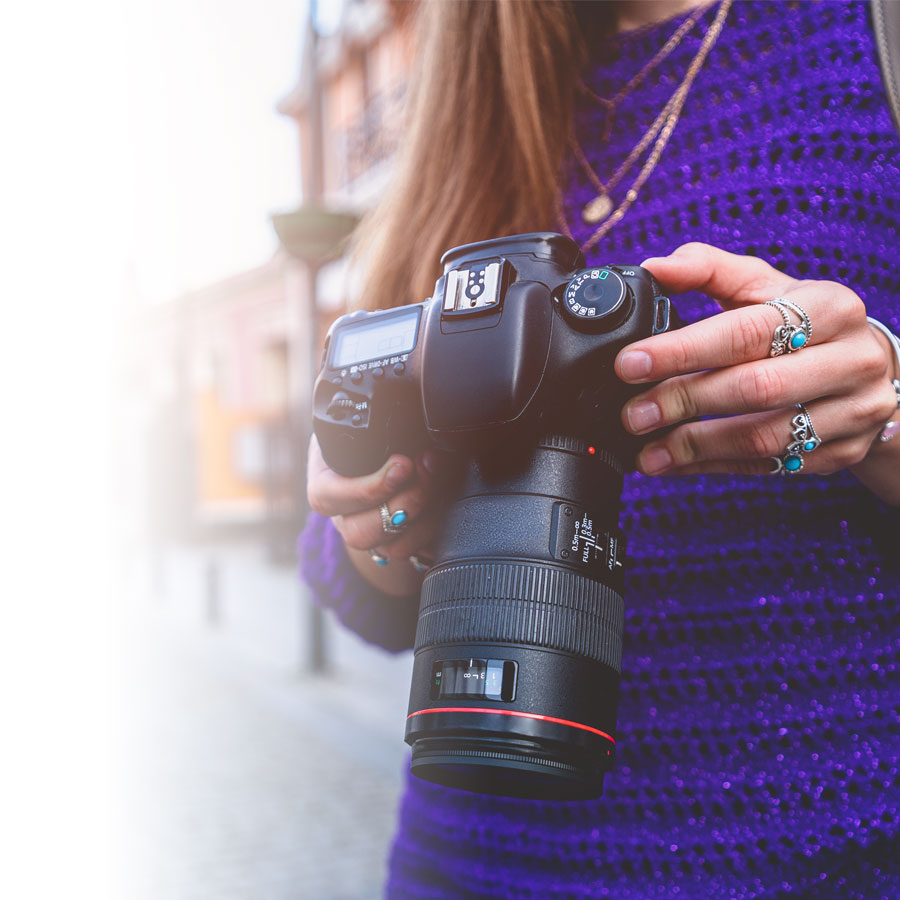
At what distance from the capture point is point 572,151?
0.99 m

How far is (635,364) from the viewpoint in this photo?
2.25 ft

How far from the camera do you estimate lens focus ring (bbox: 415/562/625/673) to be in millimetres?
674

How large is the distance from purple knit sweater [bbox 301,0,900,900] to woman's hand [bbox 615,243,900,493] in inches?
4.8

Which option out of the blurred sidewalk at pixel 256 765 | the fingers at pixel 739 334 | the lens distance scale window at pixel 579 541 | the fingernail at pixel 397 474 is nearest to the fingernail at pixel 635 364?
the fingers at pixel 739 334

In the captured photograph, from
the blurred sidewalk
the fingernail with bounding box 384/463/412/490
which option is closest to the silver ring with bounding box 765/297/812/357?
the fingernail with bounding box 384/463/412/490

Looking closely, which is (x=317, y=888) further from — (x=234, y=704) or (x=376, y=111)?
(x=376, y=111)

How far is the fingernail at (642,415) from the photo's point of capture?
701 mm

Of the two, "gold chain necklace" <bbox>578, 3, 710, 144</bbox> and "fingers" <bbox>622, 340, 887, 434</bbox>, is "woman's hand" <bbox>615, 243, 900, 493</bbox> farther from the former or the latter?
"gold chain necklace" <bbox>578, 3, 710, 144</bbox>

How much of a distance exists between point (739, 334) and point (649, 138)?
34 cm

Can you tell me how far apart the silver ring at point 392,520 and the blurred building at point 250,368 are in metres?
6.60

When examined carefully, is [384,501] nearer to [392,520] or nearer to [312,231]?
[392,520]

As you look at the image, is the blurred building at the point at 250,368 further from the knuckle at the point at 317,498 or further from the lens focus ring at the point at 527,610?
the lens focus ring at the point at 527,610

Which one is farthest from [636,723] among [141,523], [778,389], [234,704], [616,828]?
[141,523]

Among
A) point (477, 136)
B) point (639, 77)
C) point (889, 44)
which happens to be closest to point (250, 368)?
point (477, 136)
